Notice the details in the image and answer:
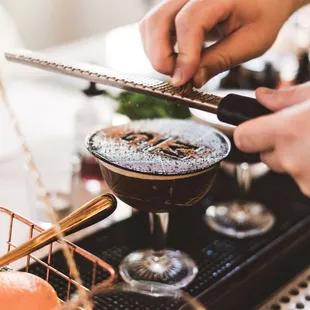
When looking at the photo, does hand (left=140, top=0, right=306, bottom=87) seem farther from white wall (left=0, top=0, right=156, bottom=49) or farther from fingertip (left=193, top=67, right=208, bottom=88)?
white wall (left=0, top=0, right=156, bottom=49)

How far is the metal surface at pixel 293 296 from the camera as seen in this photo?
92 cm

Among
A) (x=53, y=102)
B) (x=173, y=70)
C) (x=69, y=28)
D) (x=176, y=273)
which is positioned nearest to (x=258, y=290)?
(x=176, y=273)

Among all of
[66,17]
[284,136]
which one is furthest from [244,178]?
[66,17]

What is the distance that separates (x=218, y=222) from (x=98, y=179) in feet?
0.92

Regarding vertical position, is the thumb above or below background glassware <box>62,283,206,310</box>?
above

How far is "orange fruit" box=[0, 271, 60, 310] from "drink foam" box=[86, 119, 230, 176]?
222 millimetres

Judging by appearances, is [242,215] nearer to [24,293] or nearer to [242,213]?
[242,213]

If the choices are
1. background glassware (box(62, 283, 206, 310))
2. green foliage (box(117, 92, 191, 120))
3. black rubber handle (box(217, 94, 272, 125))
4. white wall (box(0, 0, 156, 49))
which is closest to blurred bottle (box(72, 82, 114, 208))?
green foliage (box(117, 92, 191, 120))

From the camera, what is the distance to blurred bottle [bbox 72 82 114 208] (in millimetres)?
1231

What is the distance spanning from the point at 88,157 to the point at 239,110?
57cm

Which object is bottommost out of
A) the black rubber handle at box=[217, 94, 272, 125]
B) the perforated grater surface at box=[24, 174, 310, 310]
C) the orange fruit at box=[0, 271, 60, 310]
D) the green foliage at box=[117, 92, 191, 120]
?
the perforated grater surface at box=[24, 174, 310, 310]

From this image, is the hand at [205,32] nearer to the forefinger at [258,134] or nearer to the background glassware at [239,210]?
Result: the background glassware at [239,210]

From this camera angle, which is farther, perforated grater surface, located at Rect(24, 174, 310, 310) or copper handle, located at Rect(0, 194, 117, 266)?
perforated grater surface, located at Rect(24, 174, 310, 310)

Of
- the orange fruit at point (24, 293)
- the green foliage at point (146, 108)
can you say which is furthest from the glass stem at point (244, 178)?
the orange fruit at point (24, 293)
